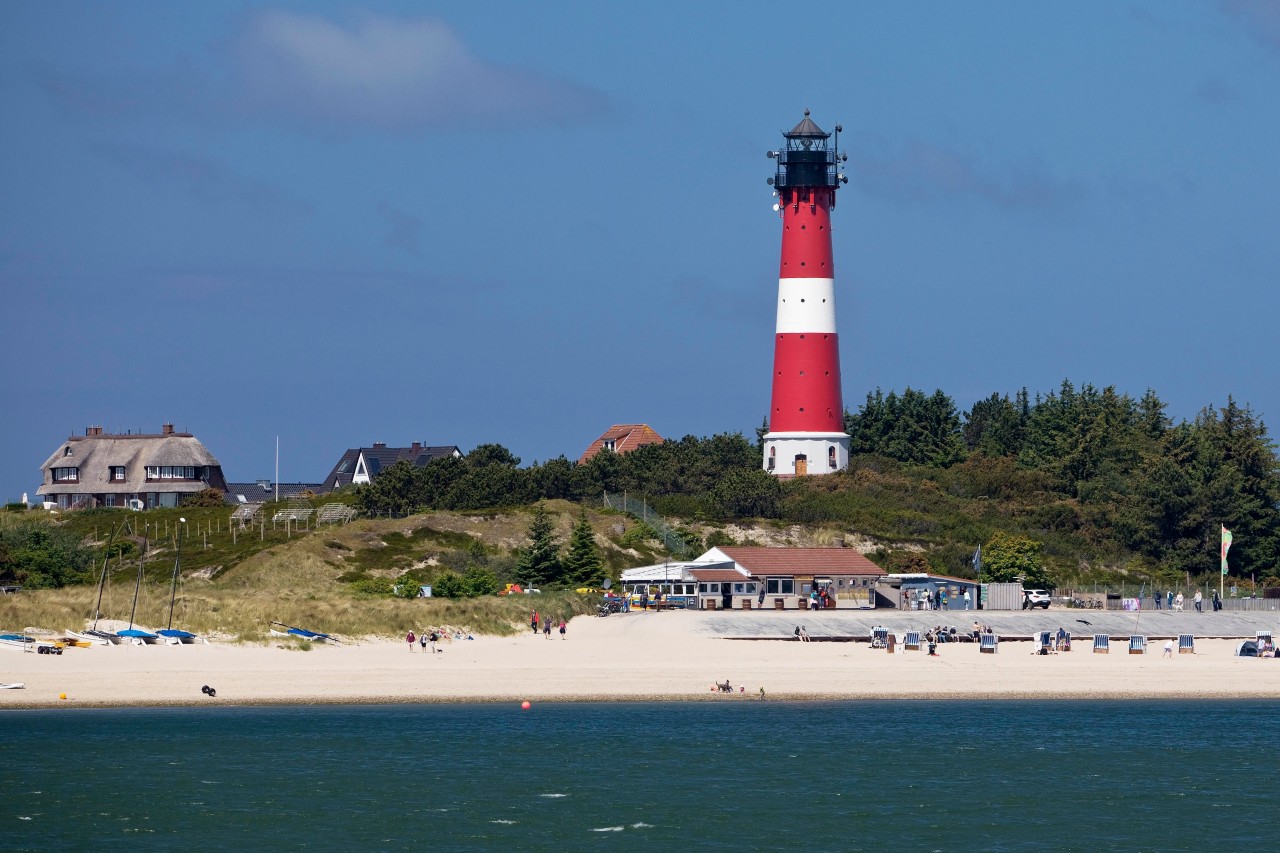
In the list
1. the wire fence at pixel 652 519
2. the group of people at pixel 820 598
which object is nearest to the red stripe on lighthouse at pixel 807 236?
the wire fence at pixel 652 519

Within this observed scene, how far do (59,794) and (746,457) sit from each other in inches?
2322

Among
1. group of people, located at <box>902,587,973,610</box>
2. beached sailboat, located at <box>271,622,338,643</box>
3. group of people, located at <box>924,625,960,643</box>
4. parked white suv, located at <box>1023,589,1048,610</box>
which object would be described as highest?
parked white suv, located at <box>1023,589,1048,610</box>

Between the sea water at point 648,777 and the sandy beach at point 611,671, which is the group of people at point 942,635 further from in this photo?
the sea water at point 648,777

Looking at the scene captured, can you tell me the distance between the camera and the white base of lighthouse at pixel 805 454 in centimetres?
8612

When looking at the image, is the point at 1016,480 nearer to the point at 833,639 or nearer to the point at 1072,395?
the point at 1072,395

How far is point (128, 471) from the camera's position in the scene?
10081 cm

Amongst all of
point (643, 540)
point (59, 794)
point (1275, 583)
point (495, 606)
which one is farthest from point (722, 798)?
point (1275, 583)

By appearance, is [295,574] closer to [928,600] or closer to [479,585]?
[479,585]

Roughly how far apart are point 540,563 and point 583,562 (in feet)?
6.49

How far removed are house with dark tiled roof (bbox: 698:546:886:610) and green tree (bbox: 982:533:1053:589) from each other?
6.81 meters

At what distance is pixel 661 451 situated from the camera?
92.2 meters

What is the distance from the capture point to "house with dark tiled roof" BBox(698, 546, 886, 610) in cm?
6184

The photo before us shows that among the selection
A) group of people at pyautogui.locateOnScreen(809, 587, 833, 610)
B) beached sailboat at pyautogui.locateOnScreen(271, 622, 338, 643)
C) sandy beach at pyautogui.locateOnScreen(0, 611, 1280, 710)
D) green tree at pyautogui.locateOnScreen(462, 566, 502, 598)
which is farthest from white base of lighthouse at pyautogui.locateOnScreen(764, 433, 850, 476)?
beached sailboat at pyautogui.locateOnScreen(271, 622, 338, 643)

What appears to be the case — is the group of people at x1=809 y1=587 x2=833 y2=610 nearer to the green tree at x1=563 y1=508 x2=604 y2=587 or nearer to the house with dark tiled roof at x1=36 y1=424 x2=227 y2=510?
the green tree at x1=563 y1=508 x2=604 y2=587
